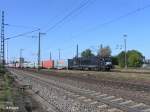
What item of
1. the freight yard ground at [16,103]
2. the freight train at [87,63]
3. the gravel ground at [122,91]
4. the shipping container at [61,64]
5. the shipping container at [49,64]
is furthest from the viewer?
the shipping container at [49,64]

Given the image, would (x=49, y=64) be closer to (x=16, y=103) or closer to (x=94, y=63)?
(x=94, y=63)

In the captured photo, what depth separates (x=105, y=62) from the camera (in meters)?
91.4

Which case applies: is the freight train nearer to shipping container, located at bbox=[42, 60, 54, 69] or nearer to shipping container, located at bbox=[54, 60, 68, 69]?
Result: shipping container, located at bbox=[54, 60, 68, 69]

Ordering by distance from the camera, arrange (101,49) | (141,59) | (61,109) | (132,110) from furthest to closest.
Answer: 1. (101,49)
2. (141,59)
3. (61,109)
4. (132,110)

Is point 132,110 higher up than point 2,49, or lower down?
lower down

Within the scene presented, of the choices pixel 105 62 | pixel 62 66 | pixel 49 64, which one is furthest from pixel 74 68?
pixel 49 64

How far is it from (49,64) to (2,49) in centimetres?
8278

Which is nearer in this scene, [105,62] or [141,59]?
[105,62]

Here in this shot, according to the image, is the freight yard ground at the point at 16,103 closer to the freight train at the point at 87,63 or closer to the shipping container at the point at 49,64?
the freight train at the point at 87,63

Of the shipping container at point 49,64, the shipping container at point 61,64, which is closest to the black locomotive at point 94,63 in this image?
the shipping container at point 61,64

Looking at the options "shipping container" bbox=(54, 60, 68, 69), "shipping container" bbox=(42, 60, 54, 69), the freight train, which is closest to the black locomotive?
the freight train

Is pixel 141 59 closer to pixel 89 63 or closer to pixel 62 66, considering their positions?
pixel 62 66

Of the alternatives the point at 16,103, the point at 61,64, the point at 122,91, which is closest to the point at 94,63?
the point at 61,64

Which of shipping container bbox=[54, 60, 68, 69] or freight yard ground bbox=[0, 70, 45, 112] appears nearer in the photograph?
freight yard ground bbox=[0, 70, 45, 112]
